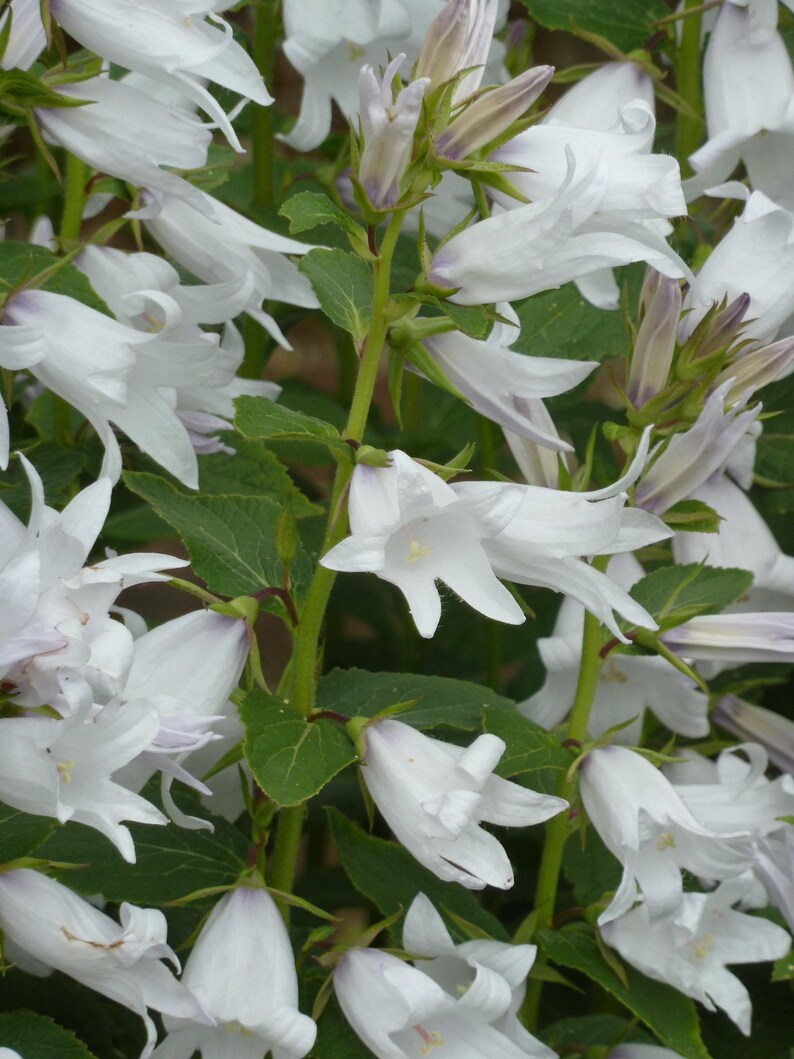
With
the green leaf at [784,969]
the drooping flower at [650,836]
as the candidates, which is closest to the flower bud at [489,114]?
the drooping flower at [650,836]

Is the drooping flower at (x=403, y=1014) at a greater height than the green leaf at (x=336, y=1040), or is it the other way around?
the drooping flower at (x=403, y=1014)

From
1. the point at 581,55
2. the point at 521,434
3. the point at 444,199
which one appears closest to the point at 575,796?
the point at 521,434

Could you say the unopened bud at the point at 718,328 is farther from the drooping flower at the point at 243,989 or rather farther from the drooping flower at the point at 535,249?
the drooping flower at the point at 243,989

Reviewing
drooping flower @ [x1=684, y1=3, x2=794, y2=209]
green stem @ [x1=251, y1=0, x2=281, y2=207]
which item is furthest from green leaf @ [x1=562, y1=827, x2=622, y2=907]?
green stem @ [x1=251, y1=0, x2=281, y2=207]

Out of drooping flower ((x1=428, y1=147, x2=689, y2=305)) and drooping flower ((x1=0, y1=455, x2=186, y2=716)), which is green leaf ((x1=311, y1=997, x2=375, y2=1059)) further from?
drooping flower ((x1=428, y1=147, x2=689, y2=305))

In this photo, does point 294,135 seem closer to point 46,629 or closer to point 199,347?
point 199,347
